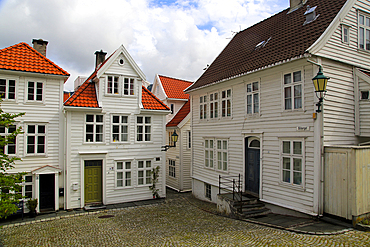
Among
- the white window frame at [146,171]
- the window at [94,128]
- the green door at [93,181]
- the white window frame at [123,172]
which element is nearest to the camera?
the green door at [93,181]

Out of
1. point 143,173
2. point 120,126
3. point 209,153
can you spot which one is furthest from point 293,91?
point 143,173

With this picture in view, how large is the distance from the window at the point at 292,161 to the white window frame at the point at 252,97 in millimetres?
2433

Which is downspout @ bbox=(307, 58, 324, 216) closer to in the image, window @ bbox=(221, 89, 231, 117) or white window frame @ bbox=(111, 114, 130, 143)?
window @ bbox=(221, 89, 231, 117)

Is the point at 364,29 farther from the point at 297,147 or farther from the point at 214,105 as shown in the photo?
the point at 214,105

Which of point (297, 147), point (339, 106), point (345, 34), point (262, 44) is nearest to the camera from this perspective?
point (339, 106)

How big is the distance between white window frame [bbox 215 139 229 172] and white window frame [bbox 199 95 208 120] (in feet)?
7.49

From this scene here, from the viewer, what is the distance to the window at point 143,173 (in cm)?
1656

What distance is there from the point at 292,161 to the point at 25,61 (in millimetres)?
14708

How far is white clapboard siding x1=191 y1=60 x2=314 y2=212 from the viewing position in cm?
1005

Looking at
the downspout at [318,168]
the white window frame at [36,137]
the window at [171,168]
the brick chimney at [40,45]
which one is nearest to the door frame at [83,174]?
the white window frame at [36,137]

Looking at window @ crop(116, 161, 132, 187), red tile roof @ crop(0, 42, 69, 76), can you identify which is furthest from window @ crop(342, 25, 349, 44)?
red tile roof @ crop(0, 42, 69, 76)

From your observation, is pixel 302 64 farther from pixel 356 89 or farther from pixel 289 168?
pixel 289 168

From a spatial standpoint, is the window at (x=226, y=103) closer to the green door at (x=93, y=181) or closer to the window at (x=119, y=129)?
the window at (x=119, y=129)

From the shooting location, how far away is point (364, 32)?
11312 mm
